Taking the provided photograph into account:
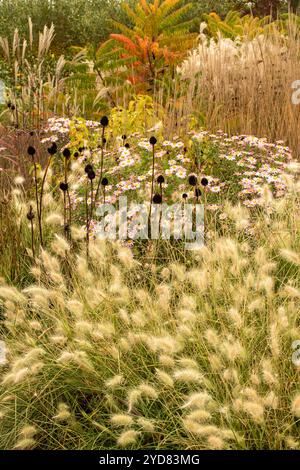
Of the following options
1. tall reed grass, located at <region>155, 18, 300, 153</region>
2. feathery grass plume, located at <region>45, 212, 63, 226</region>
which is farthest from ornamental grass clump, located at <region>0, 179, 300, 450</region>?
tall reed grass, located at <region>155, 18, 300, 153</region>

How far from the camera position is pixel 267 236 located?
11.8ft

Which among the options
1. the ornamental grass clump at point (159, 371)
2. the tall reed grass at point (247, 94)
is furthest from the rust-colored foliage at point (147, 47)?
the ornamental grass clump at point (159, 371)

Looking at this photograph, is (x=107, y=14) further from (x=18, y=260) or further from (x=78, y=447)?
(x=78, y=447)

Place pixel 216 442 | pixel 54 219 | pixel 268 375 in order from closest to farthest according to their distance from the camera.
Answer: pixel 216 442
pixel 268 375
pixel 54 219

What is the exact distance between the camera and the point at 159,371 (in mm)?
2258

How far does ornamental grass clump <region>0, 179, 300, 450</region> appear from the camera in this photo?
7.51 ft

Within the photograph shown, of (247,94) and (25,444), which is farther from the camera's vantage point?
(247,94)

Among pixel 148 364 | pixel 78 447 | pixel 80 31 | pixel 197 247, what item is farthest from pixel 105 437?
pixel 80 31

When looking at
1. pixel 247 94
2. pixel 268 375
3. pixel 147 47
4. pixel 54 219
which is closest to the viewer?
pixel 268 375

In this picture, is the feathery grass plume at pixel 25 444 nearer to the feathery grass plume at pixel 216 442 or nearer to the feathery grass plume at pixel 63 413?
the feathery grass plume at pixel 63 413

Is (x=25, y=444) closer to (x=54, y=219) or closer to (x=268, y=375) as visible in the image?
(x=268, y=375)

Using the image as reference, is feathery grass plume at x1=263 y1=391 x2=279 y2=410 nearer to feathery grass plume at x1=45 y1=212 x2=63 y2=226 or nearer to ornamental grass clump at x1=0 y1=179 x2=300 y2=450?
ornamental grass clump at x1=0 y1=179 x2=300 y2=450

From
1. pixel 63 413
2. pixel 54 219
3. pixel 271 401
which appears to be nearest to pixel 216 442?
pixel 271 401

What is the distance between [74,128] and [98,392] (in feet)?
11.8
